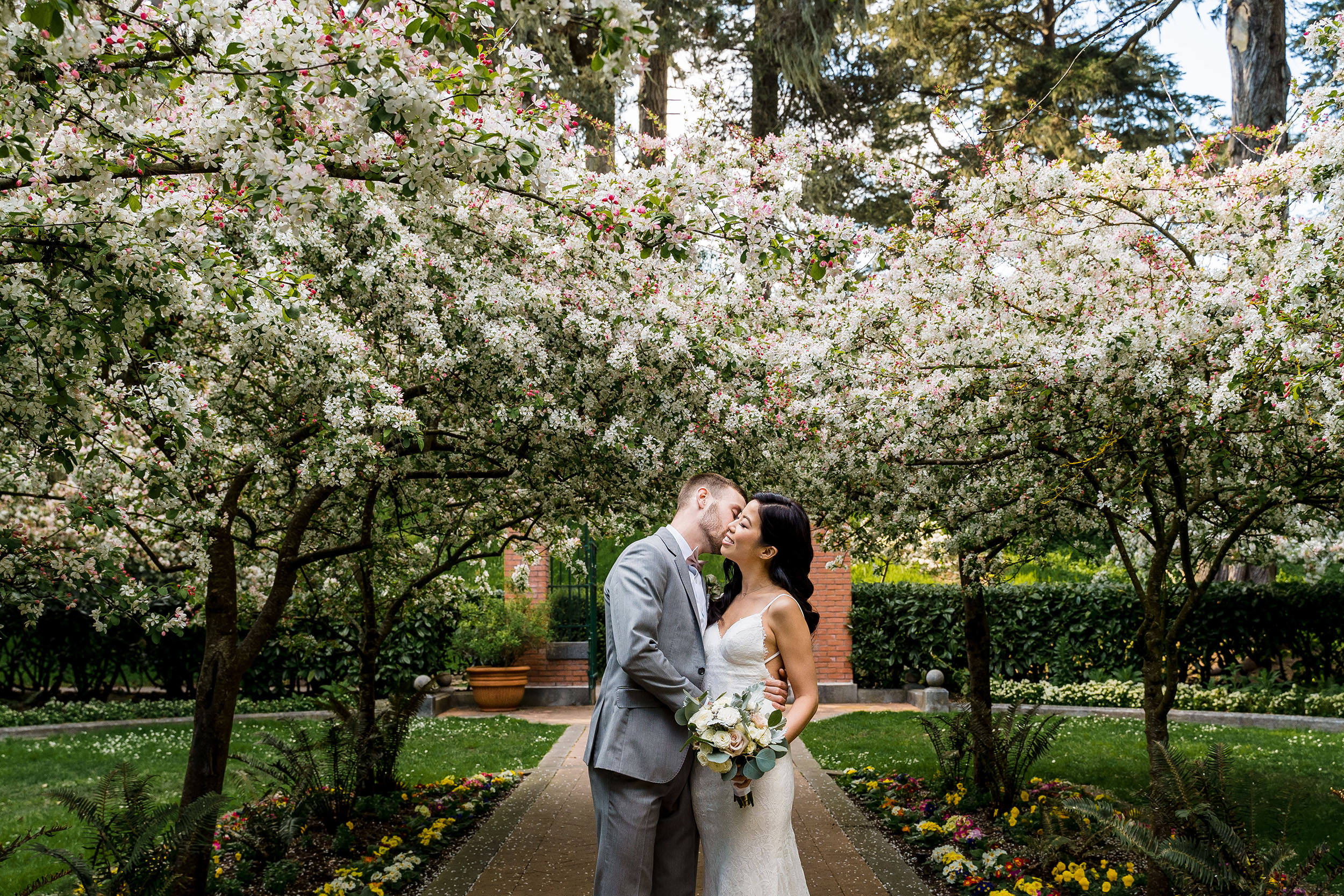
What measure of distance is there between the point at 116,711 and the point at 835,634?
936 centimetres

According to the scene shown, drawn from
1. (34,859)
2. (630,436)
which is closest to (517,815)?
(34,859)

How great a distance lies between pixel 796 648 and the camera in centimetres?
344

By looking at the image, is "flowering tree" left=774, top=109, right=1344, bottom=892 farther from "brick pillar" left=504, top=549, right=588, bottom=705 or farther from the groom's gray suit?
"brick pillar" left=504, top=549, right=588, bottom=705

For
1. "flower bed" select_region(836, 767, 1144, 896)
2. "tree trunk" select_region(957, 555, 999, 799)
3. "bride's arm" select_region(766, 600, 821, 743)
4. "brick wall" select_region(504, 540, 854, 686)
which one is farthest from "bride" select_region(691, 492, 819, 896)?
"brick wall" select_region(504, 540, 854, 686)

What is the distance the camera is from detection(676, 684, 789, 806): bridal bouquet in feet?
9.95

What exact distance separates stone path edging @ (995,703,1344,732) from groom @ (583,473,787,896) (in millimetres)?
8088

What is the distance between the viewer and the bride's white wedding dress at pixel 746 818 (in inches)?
130

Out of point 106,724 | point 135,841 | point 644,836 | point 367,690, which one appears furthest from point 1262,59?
point 106,724

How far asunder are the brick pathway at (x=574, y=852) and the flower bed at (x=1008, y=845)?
1.31 ft

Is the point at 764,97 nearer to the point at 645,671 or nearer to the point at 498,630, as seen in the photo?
the point at 498,630

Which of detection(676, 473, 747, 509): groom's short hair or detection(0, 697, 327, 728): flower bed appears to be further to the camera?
detection(0, 697, 327, 728): flower bed

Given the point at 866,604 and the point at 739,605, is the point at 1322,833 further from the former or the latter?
the point at 866,604

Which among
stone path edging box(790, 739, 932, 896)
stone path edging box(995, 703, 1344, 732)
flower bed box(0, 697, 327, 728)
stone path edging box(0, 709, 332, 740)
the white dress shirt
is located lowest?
stone path edging box(995, 703, 1344, 732)

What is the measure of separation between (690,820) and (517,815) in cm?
401
